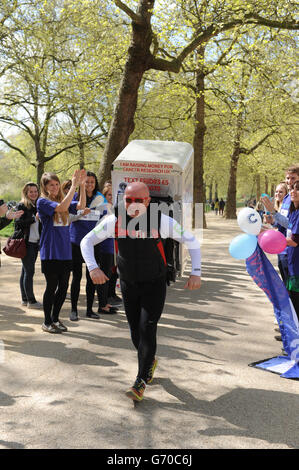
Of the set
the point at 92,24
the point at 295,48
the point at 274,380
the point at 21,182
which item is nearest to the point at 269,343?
the point at 274,380

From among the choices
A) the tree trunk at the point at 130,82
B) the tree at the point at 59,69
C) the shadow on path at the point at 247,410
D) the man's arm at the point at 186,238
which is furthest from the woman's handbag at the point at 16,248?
the tree at the point at 59,69

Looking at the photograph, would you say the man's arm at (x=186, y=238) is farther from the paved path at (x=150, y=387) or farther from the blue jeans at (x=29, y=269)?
the blue jeans at (x=29, y=269)

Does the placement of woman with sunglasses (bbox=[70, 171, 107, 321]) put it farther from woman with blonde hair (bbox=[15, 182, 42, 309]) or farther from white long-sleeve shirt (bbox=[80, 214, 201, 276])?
white long-sleeve shirt (bbox=[80, 214, 201, 276])

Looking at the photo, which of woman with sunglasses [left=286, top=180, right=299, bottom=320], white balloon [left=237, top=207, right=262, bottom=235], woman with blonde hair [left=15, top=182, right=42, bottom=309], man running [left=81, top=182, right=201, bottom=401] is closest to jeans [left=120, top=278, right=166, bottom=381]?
man running [left=81, top=182, right=201, bottom=401]

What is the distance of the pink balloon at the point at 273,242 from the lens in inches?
199

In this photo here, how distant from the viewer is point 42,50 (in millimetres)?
21375

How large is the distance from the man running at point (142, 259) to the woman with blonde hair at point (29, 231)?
11.5 feet

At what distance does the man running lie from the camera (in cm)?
412

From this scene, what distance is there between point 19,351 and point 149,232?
2479 mm

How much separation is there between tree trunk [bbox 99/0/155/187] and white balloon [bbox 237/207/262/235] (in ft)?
19.6

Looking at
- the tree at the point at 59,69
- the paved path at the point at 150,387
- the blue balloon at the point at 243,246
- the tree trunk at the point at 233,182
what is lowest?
the paved path at the point at 150,387

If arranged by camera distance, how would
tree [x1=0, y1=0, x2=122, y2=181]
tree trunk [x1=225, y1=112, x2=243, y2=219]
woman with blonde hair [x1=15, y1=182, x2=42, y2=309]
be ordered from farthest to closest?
tree trunk [x1=225, y1=112, x2=243, y2=219] < tree [x1=0, y1=0, x2=122, y2=181] < woman with blonde hair [x1=15, y1=182, x2=42, y2=309]

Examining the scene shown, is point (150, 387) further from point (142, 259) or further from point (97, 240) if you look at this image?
point (97, 240)
